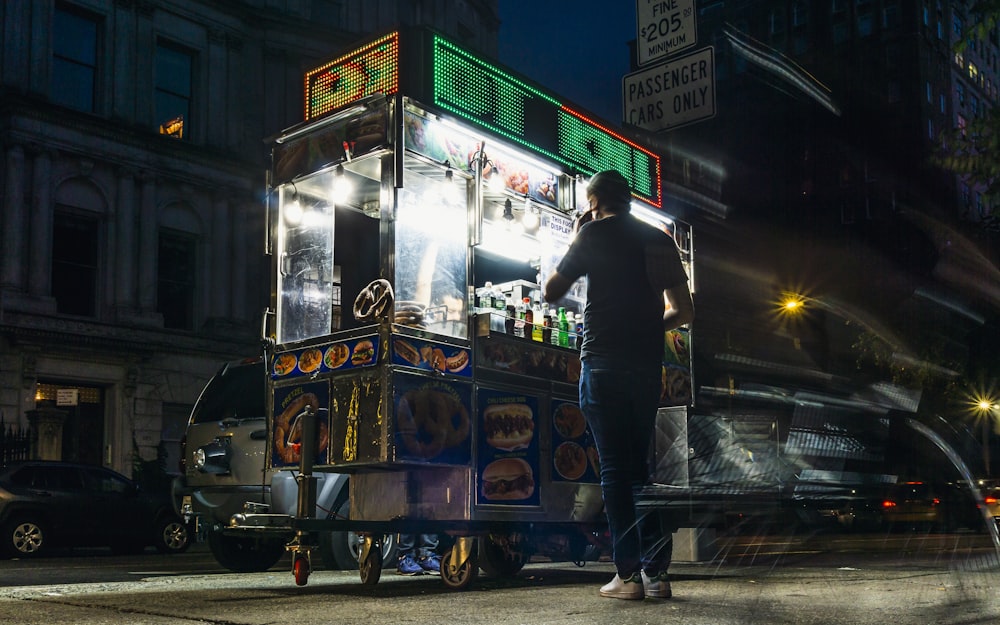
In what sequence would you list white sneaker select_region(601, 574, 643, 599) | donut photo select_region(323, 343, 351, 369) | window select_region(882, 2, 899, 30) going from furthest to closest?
window select_region(882, 2, 899, 30), donut photo select_region(323, 343, 351, 369), white sneaker select_region(601, 574, 643, 599)

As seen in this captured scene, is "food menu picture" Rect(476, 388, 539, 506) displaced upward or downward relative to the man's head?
downward

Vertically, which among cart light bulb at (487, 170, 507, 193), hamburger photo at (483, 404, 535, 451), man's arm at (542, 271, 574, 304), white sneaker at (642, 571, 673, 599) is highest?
cart light bulb at (487, 170, 507, 193)

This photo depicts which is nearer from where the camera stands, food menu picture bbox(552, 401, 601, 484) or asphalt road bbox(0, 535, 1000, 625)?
asphalt road bbox(0, 535, 1000, 625)

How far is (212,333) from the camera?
85.6 feet

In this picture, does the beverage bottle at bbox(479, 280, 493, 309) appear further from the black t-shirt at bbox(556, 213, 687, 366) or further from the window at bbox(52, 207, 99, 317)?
the window at bbox(52, 207, 99, 317)

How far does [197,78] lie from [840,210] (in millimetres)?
59665

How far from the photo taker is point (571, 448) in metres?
7.88

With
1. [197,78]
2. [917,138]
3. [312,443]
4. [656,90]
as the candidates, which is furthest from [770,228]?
[312,443]

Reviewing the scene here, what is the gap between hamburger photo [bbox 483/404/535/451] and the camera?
7.21m

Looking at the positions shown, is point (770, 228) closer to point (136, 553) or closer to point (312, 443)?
point (136, 553)

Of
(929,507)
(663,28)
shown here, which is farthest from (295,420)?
(929,507)

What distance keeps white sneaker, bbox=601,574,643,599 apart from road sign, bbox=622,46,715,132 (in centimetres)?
647

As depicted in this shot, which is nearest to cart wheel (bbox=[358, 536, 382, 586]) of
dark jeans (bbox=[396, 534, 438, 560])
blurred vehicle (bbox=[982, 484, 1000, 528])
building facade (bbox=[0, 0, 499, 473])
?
dark jeans (bbox=[396, 534, 438, 560])

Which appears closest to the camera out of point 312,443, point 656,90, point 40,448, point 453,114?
point 312,443
